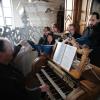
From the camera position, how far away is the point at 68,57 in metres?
1.85

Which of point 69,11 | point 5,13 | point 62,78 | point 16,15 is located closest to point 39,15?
point 16,15

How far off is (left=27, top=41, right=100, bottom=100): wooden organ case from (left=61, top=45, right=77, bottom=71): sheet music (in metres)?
0.04

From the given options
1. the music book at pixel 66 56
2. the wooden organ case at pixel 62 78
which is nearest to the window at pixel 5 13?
the wooden organ case at pixel 62 78

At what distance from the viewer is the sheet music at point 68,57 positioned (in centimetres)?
178

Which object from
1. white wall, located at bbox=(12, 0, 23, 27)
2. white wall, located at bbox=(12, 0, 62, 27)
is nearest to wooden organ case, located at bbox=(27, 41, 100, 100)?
white wall, located at bbox=(12, 0, 62, 27)

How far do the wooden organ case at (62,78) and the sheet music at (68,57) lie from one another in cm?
4

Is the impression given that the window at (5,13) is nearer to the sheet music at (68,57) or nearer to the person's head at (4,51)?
the sheet music at (68,57)

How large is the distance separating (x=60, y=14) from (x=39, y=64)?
19.7 feet

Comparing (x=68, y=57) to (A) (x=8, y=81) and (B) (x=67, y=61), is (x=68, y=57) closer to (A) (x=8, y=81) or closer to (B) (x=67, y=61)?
(B) (x=67, y=61)

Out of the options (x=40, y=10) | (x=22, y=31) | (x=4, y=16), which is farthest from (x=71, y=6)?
(x=4, y=16)

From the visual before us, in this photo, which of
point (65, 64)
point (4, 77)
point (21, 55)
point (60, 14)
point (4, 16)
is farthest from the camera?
point (4, 16)

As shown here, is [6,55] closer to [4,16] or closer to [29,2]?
[29,2]

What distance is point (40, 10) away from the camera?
8.48m

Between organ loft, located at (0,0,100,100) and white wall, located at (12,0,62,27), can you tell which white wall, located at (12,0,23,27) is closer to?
white wall, located at (12,0,62,27)
